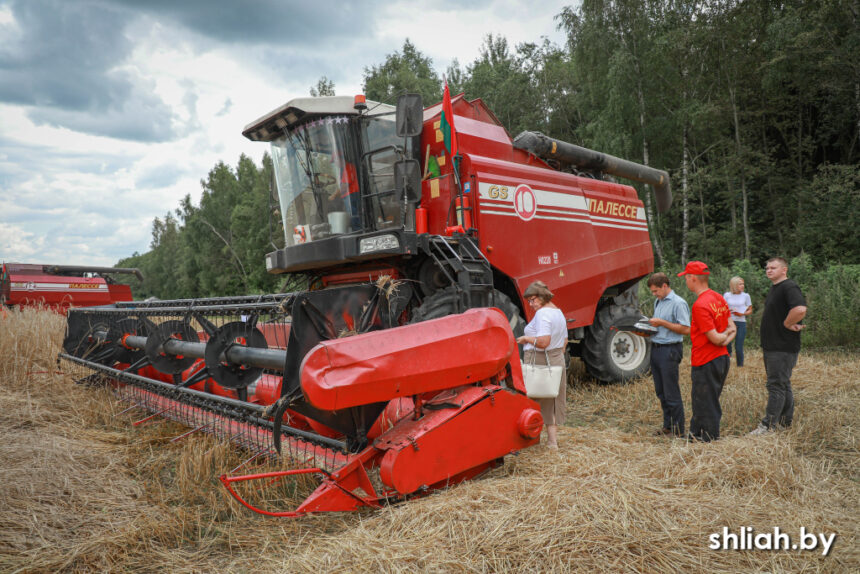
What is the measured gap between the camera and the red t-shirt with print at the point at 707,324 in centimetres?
386

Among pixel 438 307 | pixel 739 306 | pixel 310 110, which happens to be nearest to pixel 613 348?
pixel 739 306

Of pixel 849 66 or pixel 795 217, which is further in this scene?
pixel 795 217

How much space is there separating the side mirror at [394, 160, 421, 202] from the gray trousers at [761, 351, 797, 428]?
3029 millimetres

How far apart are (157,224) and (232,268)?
3192 cm

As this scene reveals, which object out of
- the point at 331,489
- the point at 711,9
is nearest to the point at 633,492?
the point at 331,489

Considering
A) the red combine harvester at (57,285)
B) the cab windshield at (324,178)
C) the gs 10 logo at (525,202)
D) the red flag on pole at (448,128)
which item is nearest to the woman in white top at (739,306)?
the gs 10 logo at (525,202)

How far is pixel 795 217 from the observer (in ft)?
55.6

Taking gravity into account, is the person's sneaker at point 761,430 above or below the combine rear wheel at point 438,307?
below

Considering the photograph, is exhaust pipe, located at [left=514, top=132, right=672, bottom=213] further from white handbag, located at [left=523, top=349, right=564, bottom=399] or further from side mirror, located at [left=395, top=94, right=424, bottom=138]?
white handbag, located at [left=523, top=349, right=564, bottom=399]

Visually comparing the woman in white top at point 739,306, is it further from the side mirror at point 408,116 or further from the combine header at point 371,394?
the side mirror at point 408,116

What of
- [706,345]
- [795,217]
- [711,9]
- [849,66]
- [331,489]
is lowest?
[331,489]

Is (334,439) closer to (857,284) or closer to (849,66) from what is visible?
(857,284)

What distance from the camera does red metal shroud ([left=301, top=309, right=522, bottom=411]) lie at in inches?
97.6

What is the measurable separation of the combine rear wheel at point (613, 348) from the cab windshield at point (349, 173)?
2898mm
